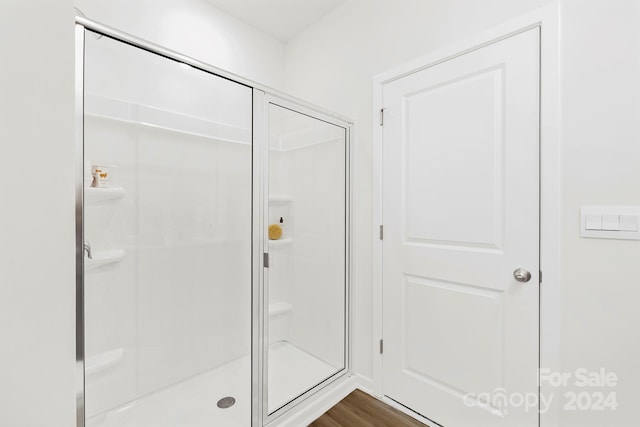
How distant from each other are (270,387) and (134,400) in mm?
789

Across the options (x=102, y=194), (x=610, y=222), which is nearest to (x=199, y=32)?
(x=102, y=194)

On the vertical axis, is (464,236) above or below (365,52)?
below

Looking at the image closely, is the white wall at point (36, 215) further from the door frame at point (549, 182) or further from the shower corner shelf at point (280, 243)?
the door frame at point (549, 182)

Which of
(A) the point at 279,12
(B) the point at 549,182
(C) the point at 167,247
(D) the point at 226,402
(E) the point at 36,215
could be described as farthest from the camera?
(A) the point at 279,12

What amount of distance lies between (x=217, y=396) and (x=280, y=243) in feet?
2.99

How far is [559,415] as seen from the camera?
3.98ft

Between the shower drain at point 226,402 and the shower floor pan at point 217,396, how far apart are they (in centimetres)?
1

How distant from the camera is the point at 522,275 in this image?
4.25ft

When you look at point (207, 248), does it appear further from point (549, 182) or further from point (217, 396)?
point (549, 182)

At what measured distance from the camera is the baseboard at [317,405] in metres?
1.51

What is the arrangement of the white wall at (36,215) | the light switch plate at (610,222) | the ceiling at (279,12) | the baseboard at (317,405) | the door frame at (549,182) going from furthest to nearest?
1. the ceiling at (279,12)
2. the baseboard at (317,405)
3. the door frame at (549,182)
4. the light switch plate at (610,222)
5. the white wall at (36,215)

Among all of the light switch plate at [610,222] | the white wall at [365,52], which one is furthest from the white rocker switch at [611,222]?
the white wall at [365,52]

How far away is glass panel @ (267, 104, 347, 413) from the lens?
1541mm

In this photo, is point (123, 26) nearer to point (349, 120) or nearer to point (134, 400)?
point (349, 120)
